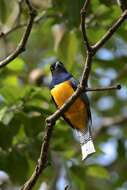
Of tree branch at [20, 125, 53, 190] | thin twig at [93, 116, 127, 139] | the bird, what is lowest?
thin twig at [93, 116, 127, 139]

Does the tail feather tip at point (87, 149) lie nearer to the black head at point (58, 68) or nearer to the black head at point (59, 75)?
the black head at point (59, 75)

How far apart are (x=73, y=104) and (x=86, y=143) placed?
1.56ft

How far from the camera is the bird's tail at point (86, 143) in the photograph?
158 inches

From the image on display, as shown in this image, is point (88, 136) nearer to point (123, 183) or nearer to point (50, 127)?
point (50, 127)

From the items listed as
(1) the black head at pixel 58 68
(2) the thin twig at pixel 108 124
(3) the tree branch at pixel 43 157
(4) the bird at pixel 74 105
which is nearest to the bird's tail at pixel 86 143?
(4) the bird at pixel 74 105

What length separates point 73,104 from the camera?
15.1 feet

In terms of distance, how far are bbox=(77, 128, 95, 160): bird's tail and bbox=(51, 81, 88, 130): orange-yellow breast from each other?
0.24 feet

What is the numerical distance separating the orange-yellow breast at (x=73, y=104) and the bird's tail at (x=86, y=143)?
73 millimetres

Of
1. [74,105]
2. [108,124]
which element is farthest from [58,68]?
[108,124]

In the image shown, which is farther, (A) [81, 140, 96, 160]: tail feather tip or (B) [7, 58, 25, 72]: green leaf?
(B) [7, 58, 25, 72]: green leaf

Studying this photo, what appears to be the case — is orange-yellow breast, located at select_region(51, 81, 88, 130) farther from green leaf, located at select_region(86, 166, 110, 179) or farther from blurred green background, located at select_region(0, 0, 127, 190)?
green leaf, located at select_region(86, 166, 110, 179)

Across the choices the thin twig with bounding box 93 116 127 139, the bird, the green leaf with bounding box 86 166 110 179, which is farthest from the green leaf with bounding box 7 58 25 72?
the thin twig with bounding box 93 116 127 139

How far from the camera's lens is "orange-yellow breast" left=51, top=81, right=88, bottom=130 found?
460 centimetres

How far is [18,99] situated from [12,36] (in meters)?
3.51
